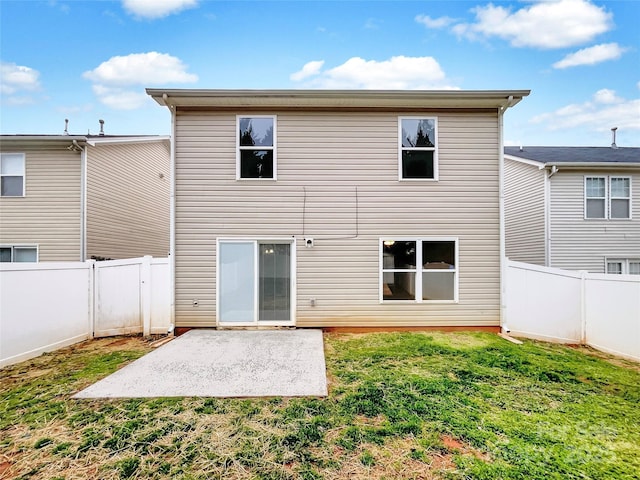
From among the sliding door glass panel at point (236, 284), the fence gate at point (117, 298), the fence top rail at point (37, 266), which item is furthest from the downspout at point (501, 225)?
the fence top rail at point (37, 266)

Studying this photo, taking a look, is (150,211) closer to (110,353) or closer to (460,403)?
(110,353)

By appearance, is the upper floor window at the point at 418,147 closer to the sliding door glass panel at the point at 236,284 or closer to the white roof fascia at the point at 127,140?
the sliding door glass panel at the point at 236,284

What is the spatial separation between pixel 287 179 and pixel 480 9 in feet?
38.0

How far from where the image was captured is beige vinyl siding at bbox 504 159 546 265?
1051 centimetres

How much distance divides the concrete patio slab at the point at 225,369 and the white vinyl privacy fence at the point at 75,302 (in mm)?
1333

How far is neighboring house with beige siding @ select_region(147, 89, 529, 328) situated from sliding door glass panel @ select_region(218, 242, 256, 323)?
23 millimetres

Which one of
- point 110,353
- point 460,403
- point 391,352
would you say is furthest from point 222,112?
point 460,403

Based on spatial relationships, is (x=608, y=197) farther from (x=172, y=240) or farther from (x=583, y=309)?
(x=172, y=240)

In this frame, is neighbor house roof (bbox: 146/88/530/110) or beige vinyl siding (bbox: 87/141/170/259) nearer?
neighbor house roof (bbox: 146/88/530/110)

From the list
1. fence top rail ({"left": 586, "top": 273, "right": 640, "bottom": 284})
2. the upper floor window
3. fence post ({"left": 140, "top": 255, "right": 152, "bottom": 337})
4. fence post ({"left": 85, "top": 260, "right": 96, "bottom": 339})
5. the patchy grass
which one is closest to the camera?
the patchy grass

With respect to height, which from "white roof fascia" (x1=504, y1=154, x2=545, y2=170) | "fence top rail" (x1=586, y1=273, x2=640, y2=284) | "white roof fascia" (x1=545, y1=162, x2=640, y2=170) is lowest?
"fence top rail" (x1=586, y1=273, x2=640, y2=284)

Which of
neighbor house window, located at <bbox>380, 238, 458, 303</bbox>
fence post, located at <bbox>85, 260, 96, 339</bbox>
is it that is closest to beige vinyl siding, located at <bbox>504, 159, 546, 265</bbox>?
neighbor house window, located at <bbox>380, 238, 458, 303</bbox>

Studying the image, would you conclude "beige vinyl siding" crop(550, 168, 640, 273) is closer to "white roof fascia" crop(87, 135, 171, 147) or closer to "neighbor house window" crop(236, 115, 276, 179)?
"neighbor house window" crop(236, 115, 276, 179)

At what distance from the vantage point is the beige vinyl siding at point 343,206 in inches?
263
